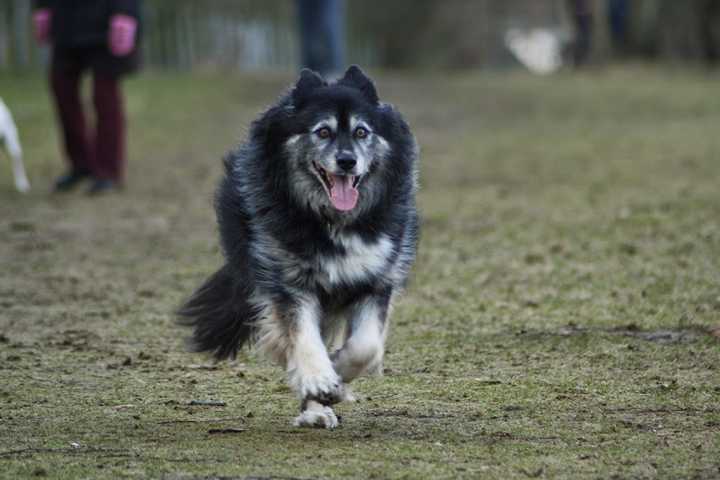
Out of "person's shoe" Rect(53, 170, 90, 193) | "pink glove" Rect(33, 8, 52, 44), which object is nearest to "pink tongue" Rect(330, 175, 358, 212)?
"pink glove" Rect(33, 8, 52, 44)

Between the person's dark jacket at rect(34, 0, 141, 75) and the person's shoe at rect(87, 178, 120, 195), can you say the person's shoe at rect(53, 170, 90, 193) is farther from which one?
the person's dark jacket at rect(34, 0, 141, 75)

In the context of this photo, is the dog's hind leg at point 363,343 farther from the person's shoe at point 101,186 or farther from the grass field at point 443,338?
the person's shoe at point 101,186

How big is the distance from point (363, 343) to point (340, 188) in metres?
0.63

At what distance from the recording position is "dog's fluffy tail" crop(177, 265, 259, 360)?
6.33m

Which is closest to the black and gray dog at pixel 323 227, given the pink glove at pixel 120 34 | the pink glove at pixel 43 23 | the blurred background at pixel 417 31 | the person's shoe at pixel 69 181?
the pink glove at pixel 120 34

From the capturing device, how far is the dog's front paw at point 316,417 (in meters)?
5.41

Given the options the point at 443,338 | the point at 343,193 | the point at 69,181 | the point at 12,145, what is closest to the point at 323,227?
the point at 343,193


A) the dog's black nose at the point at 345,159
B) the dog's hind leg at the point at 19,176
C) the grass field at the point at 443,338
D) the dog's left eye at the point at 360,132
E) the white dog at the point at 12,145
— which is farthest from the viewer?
the dog's hind leg at the point at 19,176

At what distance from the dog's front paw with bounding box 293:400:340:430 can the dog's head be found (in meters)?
0.75

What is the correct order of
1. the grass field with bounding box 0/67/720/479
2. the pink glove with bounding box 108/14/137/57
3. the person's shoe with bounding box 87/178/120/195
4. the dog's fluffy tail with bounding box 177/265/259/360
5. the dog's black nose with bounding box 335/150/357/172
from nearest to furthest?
the grass field with bounding box 0/67/720/479 → the dog's black nose with bounding box 335/150/357/172 → the dog's fluffy tail with bounding box 177/265/259/360 → the pink glove with bounding box 108/14/137/57 → the person's shoe with bounding box 87/178/120/195

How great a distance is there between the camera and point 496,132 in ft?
67.3

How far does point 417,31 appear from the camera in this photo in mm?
50062

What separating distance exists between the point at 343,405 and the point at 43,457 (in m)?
1.45

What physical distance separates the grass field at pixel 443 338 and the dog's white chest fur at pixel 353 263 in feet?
1.78
